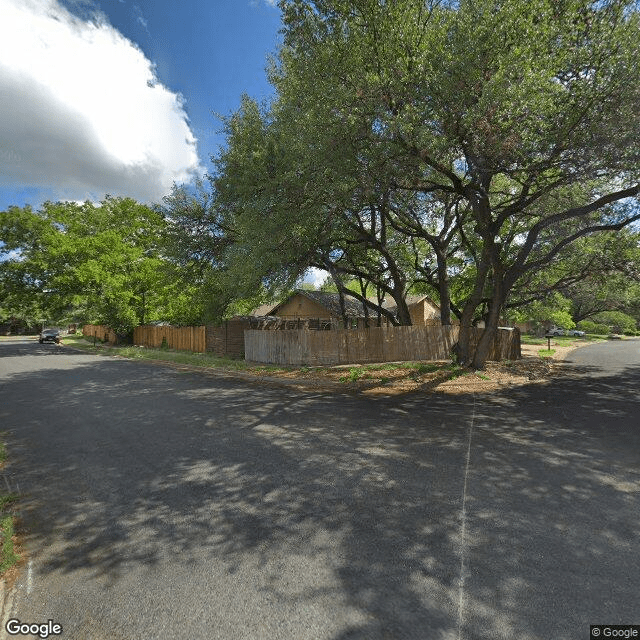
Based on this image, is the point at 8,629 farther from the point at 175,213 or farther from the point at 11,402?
the point at 175,213

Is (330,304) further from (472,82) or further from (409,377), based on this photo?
(472,82)

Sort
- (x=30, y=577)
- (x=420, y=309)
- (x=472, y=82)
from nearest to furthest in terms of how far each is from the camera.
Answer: (x=30, y=577)
(x=472, y=82)
(x=420, y=309)

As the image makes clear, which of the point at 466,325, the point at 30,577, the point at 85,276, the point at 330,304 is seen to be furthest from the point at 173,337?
the point at 30,577

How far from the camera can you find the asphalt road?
2.58 metres

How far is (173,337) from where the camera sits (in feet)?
91.5

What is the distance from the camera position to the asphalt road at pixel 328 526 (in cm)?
258

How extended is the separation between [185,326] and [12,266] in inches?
554

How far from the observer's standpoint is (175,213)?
16.7m

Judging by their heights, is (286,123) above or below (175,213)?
above

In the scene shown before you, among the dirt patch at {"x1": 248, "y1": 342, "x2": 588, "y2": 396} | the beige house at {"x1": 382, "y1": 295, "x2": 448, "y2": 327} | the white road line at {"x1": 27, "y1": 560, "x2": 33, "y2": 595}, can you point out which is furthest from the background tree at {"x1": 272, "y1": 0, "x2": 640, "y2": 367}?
the beige house at {"x1": 382, "y1": 295, "x2": 448, "y2": 327}

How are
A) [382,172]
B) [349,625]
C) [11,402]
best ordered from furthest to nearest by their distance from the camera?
1. [11,402]
2. [382,172]
3. [349,625]

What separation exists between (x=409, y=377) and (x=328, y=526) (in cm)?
1043

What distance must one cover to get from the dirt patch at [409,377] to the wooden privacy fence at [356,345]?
3.72ft

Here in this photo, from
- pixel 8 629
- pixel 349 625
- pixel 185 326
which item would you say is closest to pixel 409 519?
pixel 349 625
